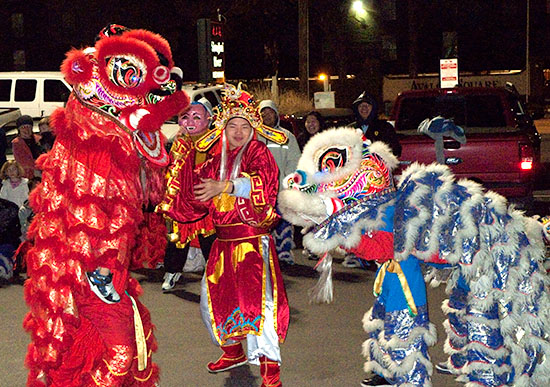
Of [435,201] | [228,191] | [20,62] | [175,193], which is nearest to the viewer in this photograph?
[435,201]

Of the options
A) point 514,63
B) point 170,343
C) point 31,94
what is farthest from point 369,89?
point 170,343

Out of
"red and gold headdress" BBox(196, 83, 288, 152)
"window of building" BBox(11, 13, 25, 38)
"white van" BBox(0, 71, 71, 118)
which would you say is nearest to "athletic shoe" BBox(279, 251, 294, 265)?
"red and gold headdress" BBox(196, 83, 288, 152)

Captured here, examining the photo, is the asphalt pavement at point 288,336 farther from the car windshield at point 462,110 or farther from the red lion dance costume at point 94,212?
the car windshield at point 462,110

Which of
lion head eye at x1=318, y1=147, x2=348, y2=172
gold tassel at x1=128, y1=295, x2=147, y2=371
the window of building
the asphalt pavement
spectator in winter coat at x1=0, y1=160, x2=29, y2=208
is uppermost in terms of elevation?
the window of building

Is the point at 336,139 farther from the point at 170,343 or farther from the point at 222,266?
the point at 170,343

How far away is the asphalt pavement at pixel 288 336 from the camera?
5.93m

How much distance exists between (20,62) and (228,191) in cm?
3111

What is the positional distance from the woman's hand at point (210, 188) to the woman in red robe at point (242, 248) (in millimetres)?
174

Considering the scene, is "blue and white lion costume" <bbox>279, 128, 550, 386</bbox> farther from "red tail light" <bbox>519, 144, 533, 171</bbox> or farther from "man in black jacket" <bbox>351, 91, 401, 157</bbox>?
"red tail light" <bbox>519, 144, 533, 171</bbox>

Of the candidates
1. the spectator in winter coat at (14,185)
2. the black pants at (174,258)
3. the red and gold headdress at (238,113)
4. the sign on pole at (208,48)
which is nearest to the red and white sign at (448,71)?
the sign on pole at (208,48)

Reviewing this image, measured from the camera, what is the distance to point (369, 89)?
48.2 m

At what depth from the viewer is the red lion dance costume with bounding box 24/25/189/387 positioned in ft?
13.6

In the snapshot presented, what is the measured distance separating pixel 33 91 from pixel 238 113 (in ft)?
42.2

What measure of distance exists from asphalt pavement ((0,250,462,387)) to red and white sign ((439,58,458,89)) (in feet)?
62.1
